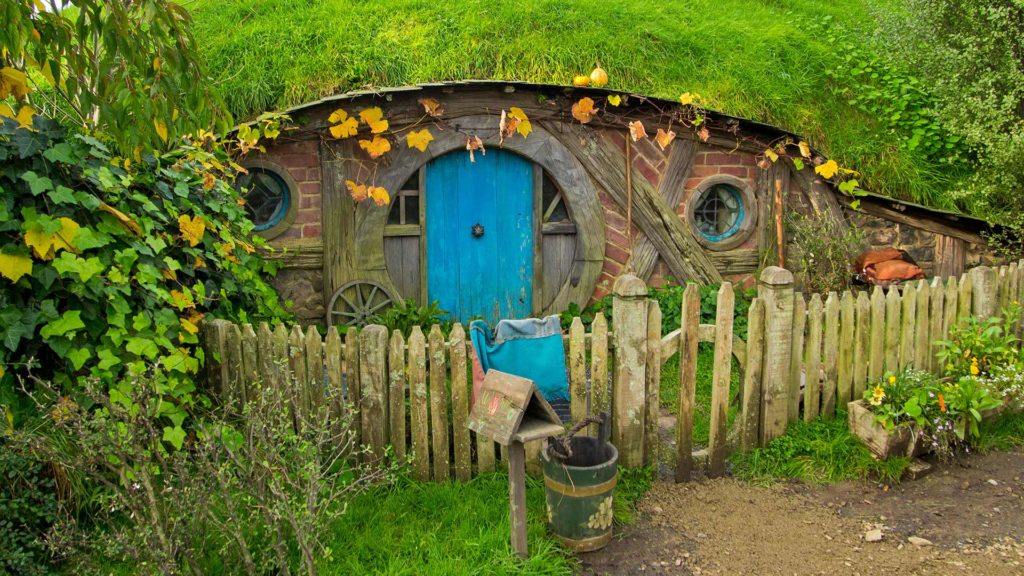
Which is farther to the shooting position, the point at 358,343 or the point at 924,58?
the point at 924,58

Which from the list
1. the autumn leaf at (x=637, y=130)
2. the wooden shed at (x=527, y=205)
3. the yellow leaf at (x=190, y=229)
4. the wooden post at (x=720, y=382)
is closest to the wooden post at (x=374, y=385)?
the yellow leaf at (x=190, y=229)

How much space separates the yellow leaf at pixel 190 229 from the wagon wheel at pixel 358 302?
2.67 meters

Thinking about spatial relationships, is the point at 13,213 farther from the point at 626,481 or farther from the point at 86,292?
the point at 626,481

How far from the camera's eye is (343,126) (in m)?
7.11

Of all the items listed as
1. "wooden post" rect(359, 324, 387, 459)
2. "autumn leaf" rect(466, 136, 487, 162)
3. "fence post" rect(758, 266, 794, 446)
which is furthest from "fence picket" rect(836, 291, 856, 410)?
"autumn leaf" rect(466, 136, 487, 162)

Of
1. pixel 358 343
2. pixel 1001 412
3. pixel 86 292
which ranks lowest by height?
pixel 1001 412

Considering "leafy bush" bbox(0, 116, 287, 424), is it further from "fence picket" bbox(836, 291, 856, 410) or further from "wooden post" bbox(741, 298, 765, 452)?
"fence picket" bbox(836, 291, 856, 410)

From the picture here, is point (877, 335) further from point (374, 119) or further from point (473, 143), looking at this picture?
point (374, 119)

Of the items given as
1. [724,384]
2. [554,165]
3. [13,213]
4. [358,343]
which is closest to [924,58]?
[554,165]

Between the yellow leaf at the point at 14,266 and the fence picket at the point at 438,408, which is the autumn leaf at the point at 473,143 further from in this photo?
the yellow leaf at the point at 14,266

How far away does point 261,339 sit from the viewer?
4.61m

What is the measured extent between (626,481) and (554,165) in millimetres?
3957

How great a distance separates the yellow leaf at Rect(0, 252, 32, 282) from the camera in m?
3.74

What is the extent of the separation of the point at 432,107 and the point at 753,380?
4.03m
